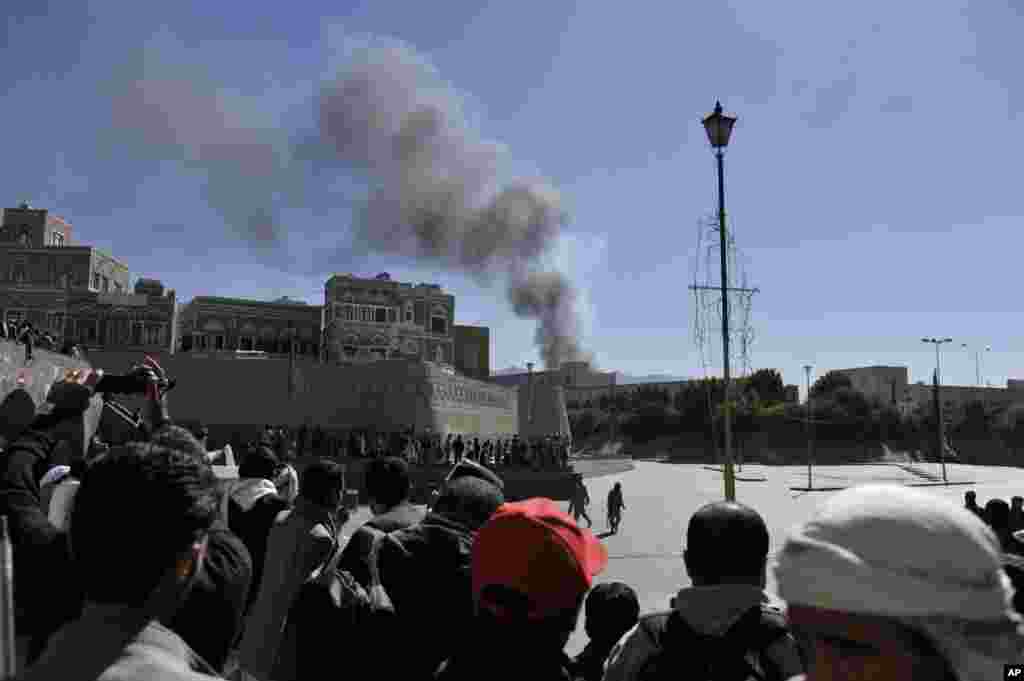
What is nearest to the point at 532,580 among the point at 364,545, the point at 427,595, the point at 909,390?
the point at 427,595

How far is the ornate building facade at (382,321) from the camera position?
233 ft

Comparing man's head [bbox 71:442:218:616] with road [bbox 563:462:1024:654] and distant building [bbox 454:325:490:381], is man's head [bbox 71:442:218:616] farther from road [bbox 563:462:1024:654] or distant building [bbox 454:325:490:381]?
distant building [bbox 454:325:490:381]

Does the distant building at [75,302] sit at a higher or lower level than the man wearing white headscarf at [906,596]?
higher

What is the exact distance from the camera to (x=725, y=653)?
7.55 feet

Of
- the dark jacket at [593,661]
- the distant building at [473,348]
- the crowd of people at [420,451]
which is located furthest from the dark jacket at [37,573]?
the distant building at [473,348]

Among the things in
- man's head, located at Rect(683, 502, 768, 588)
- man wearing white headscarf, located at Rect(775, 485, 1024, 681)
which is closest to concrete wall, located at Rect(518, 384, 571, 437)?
man's head, located at Rect(683, 502, 768, 588)

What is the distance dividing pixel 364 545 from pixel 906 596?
2319 millimetres

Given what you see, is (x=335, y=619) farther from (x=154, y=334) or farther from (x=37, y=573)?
(x=154, y=334)

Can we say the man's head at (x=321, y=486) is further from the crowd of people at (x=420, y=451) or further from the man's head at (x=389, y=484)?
the crowd of people at (x=420, y=451)

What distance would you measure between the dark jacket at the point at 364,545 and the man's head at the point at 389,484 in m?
0.43

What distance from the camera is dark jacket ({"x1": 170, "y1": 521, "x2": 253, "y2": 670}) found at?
2305mm

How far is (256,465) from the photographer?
492 cm

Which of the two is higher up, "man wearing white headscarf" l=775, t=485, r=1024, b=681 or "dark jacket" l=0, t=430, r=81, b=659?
"man wearing white headscarf" l=775, t=485, r=1024, b=681

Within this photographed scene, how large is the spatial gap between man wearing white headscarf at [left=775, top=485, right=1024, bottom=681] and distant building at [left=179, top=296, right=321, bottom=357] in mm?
68333
